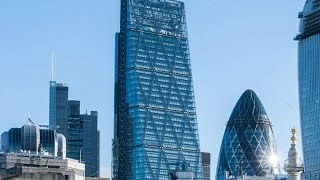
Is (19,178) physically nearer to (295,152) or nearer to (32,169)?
(32,169)

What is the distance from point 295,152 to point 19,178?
43.0 m

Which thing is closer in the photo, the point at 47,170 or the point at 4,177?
the point at 4,177

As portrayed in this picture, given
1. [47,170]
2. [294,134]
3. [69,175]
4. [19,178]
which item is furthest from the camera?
[69,175]

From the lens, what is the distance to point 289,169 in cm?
13662

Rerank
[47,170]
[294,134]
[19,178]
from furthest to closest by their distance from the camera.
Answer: [47,170], [19,178], [294,134]

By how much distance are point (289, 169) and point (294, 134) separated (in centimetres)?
427

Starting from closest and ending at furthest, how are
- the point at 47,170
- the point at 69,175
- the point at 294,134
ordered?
the point at 294,134 < the point at 47,170 < the point at 69,175

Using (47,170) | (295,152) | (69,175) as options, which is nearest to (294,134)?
(295,152)

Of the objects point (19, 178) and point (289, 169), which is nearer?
point (289, 169)

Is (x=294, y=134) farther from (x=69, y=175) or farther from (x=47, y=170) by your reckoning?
(x=69, y=175)

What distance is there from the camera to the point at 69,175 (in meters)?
196

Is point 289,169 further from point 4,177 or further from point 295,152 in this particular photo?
point 4,177

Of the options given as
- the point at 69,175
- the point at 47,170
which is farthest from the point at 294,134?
the point at 69,175

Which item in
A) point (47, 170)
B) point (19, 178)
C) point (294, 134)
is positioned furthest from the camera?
point (47, 170)
